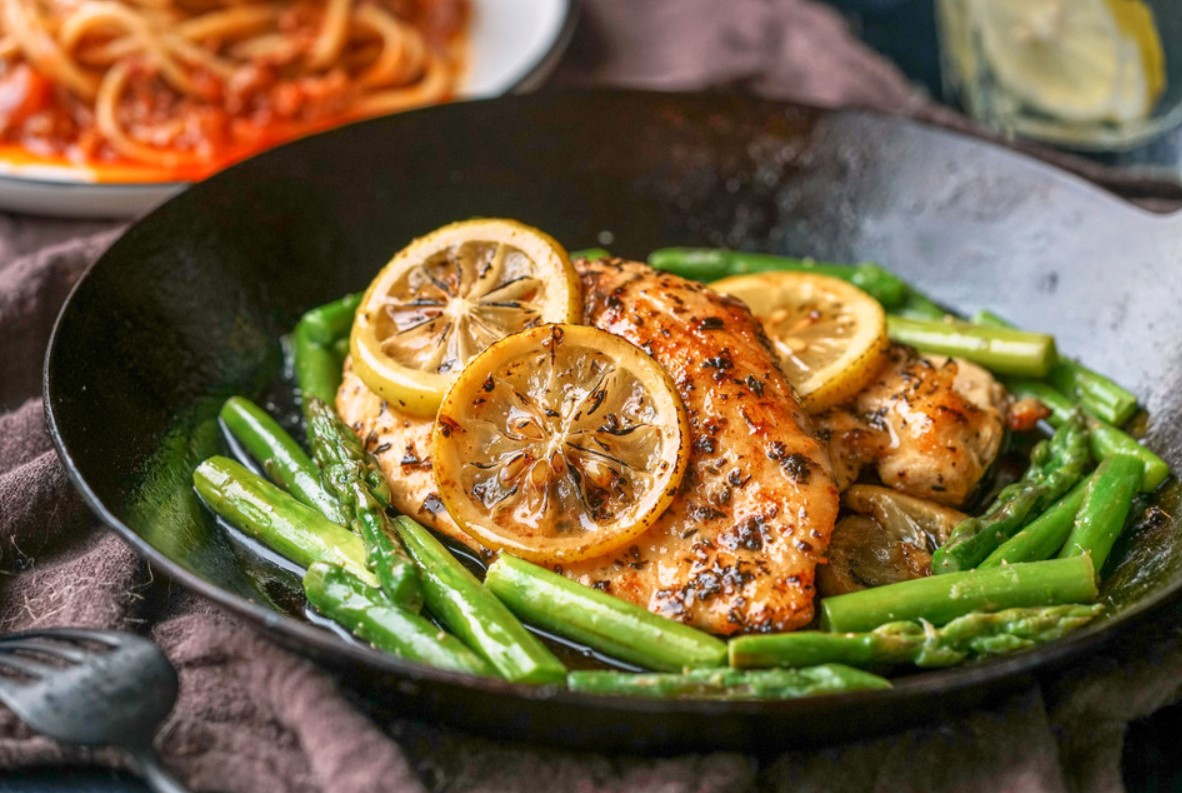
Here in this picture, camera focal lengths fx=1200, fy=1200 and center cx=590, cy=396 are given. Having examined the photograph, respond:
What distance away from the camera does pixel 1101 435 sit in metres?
4.06

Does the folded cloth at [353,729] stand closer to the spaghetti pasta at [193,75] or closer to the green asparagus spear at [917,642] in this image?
the green asparagus spear at [917,642]

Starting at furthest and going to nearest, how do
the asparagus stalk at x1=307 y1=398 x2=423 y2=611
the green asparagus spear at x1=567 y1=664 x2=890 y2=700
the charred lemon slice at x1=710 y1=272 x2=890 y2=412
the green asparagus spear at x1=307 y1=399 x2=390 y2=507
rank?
the charred lemon slice at x1=710 y1=272 x2=890 y2=412 < the green asparagus spear at x1=307 y1=399 x2=390 y2=507 < the asparagus stalk at x1=307 y1=398 x2=423 y2=611 < the green asparagus spear at x1=567 y1=664 x2=890 y2=700

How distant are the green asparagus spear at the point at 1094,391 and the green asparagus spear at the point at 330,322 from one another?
260 centimetres

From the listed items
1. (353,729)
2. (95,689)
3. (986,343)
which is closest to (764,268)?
(986,343)

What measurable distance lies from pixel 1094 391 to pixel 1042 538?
3.15 feet

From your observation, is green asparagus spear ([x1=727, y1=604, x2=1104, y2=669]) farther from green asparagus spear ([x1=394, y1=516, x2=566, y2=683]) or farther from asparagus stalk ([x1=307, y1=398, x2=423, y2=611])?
asparagus stalk ([x1=307, y1=398, x2=423, y2=611])

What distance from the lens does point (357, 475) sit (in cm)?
366

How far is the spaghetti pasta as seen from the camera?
20.3 ft

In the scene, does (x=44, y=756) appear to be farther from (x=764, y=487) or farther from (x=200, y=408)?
(x=764, y=487)

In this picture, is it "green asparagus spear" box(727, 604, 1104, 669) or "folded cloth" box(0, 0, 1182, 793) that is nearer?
"folded cloth" box(0, 0, 1182, 793)

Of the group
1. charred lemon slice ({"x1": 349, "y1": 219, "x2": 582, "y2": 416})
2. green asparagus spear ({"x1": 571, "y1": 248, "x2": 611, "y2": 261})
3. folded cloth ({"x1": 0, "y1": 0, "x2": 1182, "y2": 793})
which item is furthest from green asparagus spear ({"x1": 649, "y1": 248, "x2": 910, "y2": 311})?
folded cloth ({"x1": 0, "y1": 0, "x2": 1182, "y2": 793})

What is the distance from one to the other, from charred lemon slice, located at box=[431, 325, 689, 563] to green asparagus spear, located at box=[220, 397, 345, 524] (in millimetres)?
520

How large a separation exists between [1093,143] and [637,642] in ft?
15.4

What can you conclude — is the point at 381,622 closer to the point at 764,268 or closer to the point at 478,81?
the point at 764,268
